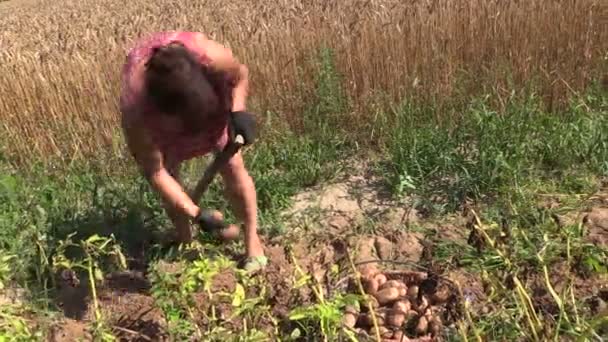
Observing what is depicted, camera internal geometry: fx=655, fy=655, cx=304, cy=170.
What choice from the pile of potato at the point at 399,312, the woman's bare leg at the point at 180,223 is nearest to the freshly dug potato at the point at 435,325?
the pile of potato at the point at 399,312

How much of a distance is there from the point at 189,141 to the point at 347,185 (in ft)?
4.12

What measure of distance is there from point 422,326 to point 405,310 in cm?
8

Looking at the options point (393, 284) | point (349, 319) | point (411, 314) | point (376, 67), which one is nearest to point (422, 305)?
point (411, 314)

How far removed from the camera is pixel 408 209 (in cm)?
341

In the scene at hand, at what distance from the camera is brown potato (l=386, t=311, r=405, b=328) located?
2.28 m

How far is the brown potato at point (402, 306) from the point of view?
2.30 m

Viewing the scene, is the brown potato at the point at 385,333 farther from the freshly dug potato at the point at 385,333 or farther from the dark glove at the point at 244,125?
the dark glove at the point at 244,125

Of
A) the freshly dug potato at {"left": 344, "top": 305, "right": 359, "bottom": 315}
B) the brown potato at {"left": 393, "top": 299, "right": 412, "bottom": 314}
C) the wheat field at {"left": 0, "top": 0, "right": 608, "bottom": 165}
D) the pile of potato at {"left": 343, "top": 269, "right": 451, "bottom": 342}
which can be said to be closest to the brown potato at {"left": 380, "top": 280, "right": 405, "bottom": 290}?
the pile of potato at {"left": 343, "top": 269, "right": 451, "bottom": 342}

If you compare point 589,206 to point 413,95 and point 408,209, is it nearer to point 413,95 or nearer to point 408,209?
point 408,209

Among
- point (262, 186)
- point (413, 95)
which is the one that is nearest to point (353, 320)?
point (262, 186)

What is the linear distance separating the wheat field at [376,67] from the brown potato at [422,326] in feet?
7.21

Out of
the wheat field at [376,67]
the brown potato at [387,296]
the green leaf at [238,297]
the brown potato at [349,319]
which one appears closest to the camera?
the green leaf at [238,297]

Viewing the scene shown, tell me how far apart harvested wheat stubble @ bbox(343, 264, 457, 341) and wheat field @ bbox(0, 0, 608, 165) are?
2043 millimetres

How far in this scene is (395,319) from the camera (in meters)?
2.29
